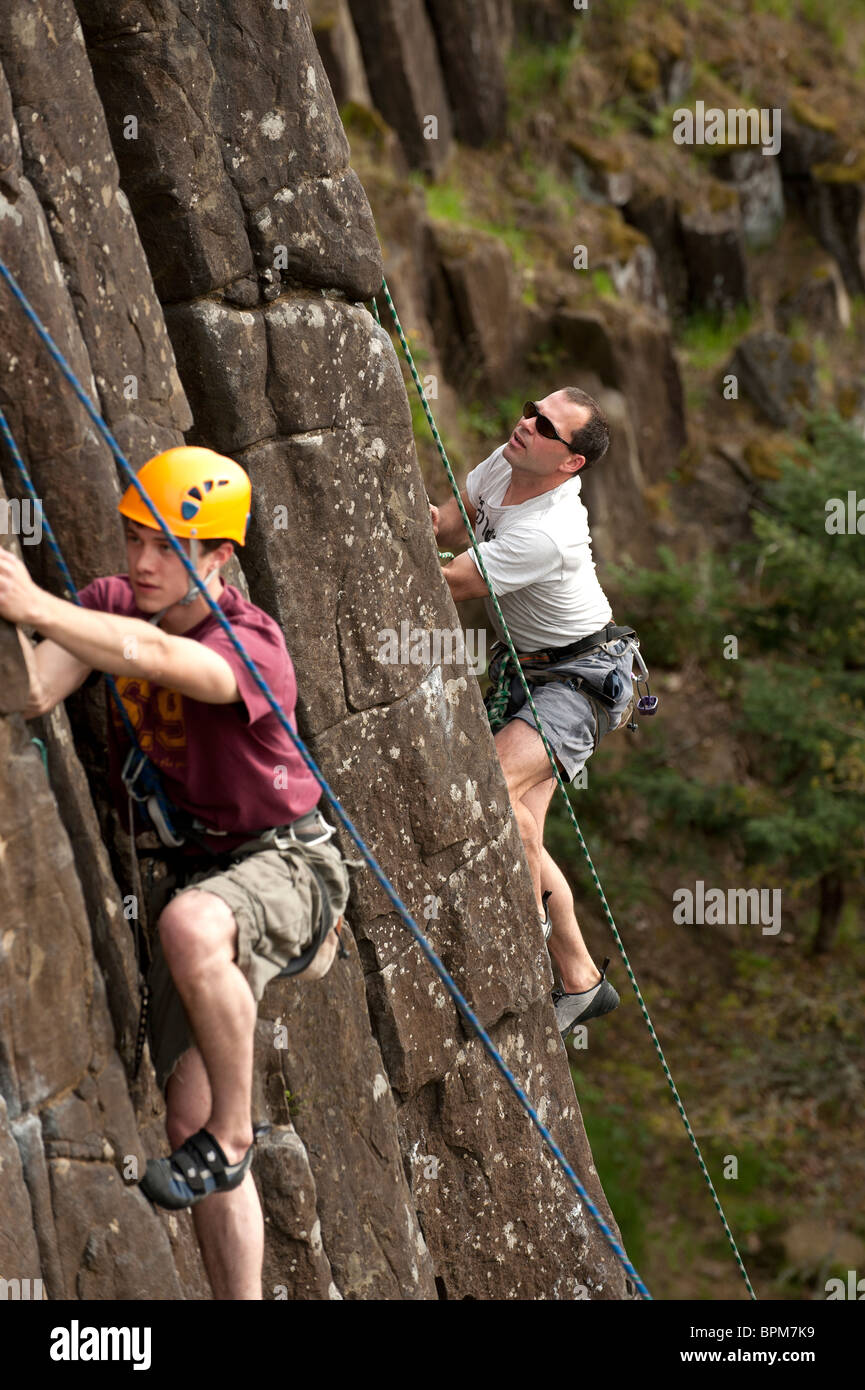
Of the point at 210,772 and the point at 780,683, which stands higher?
the point at 210,772

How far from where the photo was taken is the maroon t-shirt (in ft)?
14.2

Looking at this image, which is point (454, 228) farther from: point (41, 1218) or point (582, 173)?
point (41, 1218)

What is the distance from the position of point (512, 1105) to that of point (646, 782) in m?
8.34

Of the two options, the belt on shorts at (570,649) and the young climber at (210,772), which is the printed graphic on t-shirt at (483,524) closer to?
the belt on shorts at (570,649)

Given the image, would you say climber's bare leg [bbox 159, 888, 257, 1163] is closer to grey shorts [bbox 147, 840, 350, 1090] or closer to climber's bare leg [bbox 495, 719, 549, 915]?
grey shorts [bbox 147, 840, 350, 1090]

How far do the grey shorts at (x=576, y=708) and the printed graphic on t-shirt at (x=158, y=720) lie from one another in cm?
297

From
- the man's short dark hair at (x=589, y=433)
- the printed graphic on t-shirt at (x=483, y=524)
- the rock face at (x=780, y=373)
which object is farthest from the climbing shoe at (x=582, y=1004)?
the rock face at (x=780, y=373)

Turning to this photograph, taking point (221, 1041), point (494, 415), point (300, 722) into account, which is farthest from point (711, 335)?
point (221, 1041)

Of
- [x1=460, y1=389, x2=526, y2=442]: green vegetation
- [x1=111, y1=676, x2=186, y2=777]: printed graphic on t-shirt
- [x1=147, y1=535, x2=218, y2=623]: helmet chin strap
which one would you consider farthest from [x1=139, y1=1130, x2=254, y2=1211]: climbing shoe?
[x1=460, y1=389, x2=526, y2=442]: green vegetation

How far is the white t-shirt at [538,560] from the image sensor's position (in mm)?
6797

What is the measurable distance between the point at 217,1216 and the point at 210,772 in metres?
1.57

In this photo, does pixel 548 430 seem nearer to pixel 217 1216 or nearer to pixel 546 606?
pixel 546 606

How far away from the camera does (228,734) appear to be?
4.38 meters

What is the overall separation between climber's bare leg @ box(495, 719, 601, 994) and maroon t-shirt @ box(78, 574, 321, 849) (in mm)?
2854
